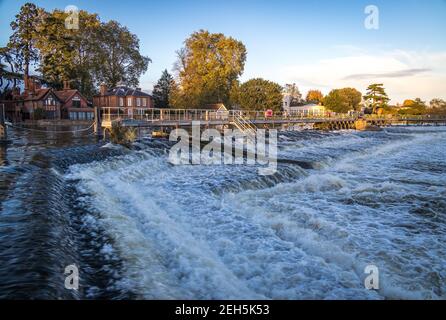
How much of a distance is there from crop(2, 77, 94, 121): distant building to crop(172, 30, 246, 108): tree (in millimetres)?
15099

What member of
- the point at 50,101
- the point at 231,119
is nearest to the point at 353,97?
the point at 231,119

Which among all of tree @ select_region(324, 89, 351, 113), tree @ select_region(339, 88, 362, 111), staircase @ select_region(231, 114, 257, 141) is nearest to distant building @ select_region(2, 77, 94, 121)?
staircase @ select_region(231, 114, 257, 141)

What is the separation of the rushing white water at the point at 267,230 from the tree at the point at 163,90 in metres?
48.8

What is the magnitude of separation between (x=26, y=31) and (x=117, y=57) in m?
14.3

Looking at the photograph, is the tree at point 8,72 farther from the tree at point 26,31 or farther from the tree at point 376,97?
the tree at point 376,97

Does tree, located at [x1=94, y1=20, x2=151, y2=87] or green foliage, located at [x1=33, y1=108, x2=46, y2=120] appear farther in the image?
tree, located at [x1=94, y1=20, x2=151, y2=87]

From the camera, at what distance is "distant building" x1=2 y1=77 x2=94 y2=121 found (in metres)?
45.4

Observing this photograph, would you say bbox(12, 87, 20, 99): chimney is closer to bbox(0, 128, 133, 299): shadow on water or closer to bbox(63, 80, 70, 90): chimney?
bbox(63, 80, 70, 90): chimney

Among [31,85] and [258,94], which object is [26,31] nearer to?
[31,85]

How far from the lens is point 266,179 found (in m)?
14.1

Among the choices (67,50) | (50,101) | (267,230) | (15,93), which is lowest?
(267,230)

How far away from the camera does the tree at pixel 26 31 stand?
5169 centimetres

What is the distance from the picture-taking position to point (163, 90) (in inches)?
2509
